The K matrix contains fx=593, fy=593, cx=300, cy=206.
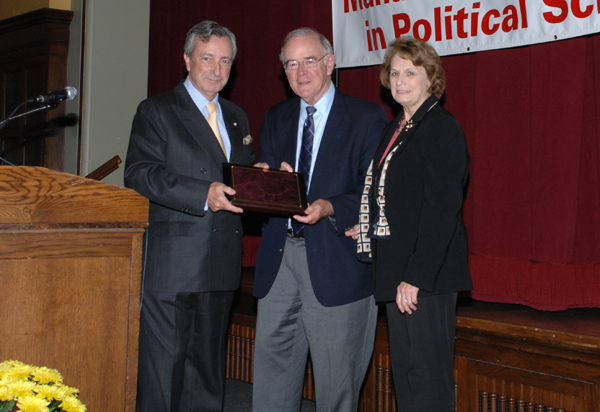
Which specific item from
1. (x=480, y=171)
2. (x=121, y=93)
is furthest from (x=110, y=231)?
(x=121, y=93)

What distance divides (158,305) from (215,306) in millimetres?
208

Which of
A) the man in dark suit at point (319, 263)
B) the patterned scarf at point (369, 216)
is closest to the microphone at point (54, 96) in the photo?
the man in dark suit at point (319, 263)

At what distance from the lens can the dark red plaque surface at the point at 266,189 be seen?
73.7 inches

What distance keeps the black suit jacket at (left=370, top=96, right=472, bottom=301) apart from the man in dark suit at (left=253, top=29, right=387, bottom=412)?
22 centimetres

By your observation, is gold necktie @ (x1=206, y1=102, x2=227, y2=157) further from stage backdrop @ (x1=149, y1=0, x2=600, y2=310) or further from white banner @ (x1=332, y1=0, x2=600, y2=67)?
stage backdrop @ (x1=149, y1=0, x2=600, y2=310)

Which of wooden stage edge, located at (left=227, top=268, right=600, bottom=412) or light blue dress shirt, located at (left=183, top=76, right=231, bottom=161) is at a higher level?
light blue dress shirt, located at (left=183, top=76, right=231, bottom=161)

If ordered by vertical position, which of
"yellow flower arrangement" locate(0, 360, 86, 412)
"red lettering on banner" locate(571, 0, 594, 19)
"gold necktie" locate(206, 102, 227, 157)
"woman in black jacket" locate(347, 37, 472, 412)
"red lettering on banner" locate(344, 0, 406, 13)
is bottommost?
"yellow flower arrangement" locate(0, 360, 86, 412)

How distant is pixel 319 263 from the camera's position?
201 cm

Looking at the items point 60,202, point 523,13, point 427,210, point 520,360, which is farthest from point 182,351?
point 523,13

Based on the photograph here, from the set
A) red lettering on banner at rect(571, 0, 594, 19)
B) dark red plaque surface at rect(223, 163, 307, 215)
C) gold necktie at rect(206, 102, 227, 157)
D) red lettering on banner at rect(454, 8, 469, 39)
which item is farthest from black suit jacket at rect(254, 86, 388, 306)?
red lettering on banner at rect(571, 0, 594, 19)

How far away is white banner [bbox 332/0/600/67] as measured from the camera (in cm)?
233

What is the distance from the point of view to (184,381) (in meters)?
2.21

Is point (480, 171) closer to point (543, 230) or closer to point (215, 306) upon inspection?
point (543, 230)

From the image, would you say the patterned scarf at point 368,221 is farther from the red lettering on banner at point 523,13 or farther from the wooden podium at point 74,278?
the red lettering on banner at point 523,13
